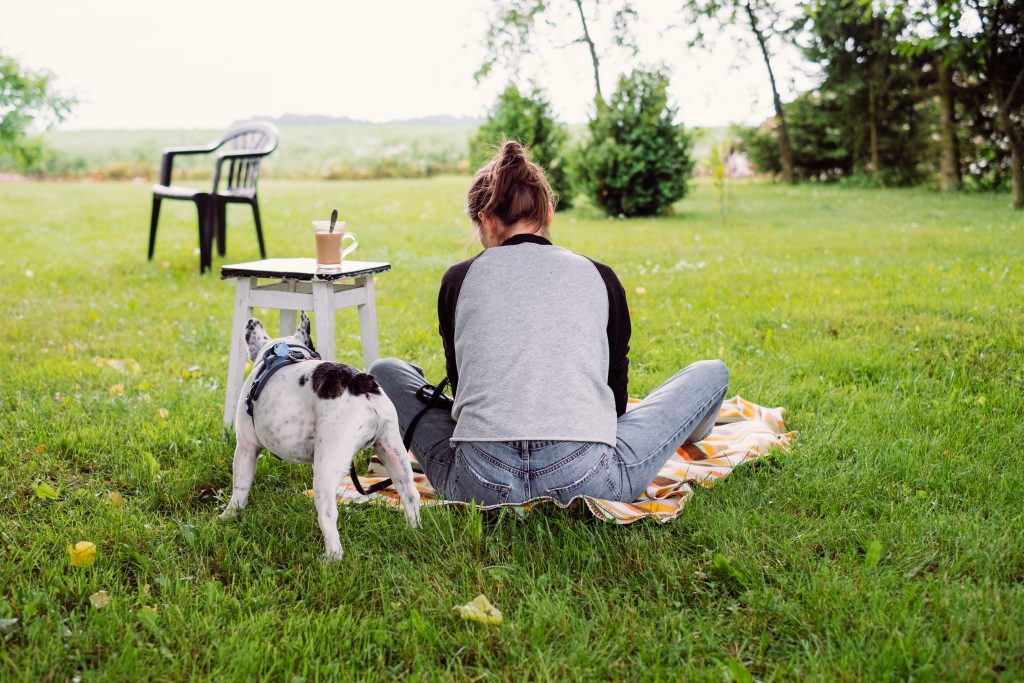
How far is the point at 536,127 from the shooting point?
1462 cm

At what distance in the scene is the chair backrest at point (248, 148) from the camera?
798 centimetres

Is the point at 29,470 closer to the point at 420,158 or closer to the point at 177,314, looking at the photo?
the point at 177,314

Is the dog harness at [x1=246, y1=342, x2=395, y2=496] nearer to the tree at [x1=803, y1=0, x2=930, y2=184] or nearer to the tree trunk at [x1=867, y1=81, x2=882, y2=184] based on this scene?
the tree at [x1=803, y1=0, x2=930, y2=184]

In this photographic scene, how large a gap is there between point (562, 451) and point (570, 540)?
268 mm

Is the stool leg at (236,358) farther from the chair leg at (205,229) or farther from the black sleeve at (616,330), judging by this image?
the chair leg at (205,229)

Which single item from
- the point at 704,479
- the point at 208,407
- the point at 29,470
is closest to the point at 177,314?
the point at 208,407

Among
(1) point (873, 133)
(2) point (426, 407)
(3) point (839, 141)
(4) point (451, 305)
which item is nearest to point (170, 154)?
Answer: (2) point (426, 407)

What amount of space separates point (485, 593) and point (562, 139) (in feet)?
43.8

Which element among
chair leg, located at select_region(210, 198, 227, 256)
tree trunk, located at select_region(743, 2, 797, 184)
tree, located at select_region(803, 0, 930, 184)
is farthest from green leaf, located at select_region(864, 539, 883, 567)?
tree trunk, located at select_region(743, 2, 797, 184)

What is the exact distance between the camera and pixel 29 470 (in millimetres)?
2957

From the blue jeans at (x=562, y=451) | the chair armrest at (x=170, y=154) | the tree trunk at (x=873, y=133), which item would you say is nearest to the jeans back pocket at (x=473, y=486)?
the blue jeans at (x=562, y=451)

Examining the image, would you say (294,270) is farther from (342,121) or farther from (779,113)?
(342,121)

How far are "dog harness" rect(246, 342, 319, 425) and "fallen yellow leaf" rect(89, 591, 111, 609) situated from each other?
0.61 metres

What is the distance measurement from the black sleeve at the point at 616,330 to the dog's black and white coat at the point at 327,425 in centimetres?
76
